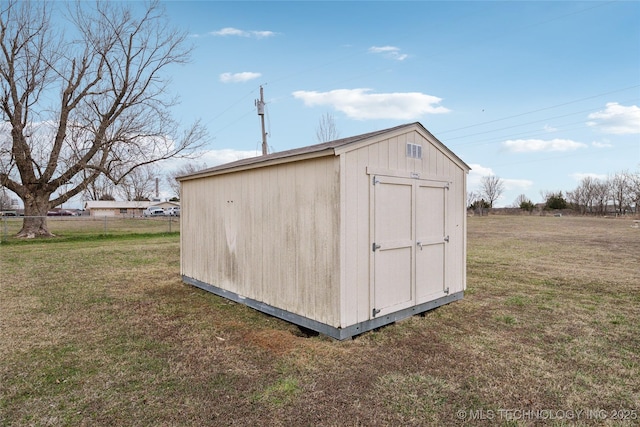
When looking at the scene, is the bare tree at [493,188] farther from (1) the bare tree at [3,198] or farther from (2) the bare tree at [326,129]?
(1) the bare tree at [3,198]

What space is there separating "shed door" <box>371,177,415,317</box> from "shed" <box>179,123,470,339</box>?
1cm

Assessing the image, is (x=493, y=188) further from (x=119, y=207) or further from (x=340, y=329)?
(x=119, y=207)

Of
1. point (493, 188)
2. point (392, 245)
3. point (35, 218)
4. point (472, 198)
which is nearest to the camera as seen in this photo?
point (392, 245)

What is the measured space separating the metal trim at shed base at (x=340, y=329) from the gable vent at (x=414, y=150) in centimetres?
180

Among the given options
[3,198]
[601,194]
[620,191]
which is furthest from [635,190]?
[3,198]

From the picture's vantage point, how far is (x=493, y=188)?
2090 inches

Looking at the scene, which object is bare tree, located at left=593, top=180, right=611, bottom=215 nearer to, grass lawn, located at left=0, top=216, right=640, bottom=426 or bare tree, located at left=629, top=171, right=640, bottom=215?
bare tree, located at left=629, top=171, right=640, bottom=215

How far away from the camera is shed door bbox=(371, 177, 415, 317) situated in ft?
12.1

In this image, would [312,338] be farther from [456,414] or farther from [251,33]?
[251,33]

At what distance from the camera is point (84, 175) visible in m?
15.4

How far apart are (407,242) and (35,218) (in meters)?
16.2

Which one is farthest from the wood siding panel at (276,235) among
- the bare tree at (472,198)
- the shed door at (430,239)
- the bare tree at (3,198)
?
the bare tree at (472,198)

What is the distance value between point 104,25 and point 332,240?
58.7 feet

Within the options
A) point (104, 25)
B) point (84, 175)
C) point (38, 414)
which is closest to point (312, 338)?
point (38, 414)
